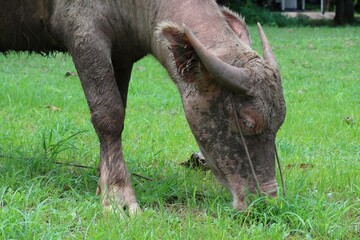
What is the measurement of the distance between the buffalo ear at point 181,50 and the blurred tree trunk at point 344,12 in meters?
26.4

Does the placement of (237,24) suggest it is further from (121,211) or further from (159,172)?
(121,211)

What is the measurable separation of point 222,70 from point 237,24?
→ 767mm

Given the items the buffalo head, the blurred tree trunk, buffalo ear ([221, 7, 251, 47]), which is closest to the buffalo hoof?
the buffalo head

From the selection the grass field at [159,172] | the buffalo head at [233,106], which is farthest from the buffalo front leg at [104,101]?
the buffalo head at [233,106]

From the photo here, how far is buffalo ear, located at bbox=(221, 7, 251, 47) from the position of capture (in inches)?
174

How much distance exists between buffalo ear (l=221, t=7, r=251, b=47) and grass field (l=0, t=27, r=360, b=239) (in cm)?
104

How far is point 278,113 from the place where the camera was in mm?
3936

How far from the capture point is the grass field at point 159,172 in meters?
3.70

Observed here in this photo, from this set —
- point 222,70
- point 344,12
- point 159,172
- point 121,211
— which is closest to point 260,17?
point 344,12

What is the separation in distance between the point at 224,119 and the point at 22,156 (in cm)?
189

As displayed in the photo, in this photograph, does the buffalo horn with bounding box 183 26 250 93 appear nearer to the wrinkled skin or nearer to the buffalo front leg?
the wrinkled skin

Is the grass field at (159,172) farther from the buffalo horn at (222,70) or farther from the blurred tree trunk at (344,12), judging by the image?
the blurred tree trunk at (344,12)

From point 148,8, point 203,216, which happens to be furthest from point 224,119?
point 148,8

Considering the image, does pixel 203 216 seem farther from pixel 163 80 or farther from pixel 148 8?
pixel 163 80
